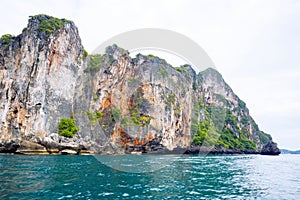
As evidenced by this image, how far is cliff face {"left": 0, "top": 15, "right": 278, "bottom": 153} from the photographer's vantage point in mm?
42062

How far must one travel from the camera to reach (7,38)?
163 feet

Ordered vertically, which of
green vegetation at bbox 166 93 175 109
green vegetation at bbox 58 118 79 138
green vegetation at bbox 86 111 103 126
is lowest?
green vegetation at bbox 58 118 79 138

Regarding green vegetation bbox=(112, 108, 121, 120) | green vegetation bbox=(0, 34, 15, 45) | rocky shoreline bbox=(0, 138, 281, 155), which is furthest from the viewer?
green vegetation bbox=(112, 108, 121, 120)

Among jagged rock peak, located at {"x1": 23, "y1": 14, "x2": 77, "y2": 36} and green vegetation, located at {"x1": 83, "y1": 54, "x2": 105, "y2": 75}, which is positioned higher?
jagged rock peak, located at {"x1": 23, "y1": 14, "x2": 77, "y2": 36}

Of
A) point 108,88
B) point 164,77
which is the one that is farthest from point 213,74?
point 108,88

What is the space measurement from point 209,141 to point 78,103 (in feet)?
156

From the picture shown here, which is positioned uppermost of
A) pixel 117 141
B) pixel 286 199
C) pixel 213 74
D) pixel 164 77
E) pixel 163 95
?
pixel 213 74

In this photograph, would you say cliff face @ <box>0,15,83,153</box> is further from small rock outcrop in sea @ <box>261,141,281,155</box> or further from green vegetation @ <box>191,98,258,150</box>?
small rock outcrop in sea @ <box>261,141,281,155</box>

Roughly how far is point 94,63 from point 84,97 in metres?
10.2

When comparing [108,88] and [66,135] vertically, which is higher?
[108,88]

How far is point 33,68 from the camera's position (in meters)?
44.8

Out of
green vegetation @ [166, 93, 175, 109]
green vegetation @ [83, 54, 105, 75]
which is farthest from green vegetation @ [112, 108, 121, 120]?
green vegetation @ [166, 93, 175, 109]

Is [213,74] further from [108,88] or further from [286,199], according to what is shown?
[286,199]

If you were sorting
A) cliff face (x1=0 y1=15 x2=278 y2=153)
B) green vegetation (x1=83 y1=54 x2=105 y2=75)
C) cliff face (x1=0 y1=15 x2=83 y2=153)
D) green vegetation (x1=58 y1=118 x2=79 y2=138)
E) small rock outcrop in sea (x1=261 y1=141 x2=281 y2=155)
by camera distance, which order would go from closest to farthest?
cliff face (x1=0 y1=15 x2=83 y2=153) → cliff face (x1=0 y1=15 x2=278 y2=153) → green vegetation (x1=58 y1=118 x2=79 y2=138) → green vegetation (x1=83 y1=54 x2=105 y2=75) → small rock outcrop in sea (x1=261 y1=141 x2=281 y2=155)
